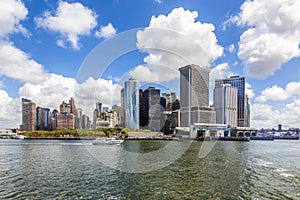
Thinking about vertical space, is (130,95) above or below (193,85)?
below

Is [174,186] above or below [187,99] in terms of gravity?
below

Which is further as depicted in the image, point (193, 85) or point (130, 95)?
point (193, 85)

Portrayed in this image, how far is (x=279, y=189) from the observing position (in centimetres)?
2416

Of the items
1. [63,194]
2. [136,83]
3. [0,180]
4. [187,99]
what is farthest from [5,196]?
[187,99]

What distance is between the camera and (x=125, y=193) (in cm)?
2216

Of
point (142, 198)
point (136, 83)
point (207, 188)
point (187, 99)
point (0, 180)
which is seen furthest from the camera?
point (187, 99)

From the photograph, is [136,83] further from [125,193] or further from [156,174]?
[125,193]

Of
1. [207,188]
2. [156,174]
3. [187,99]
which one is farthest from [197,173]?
[187,99]

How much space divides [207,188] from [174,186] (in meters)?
3.62

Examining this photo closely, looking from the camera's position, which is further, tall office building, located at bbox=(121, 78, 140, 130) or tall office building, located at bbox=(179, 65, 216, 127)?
tall office building, located at bbox=(179, 65, 216, 127)

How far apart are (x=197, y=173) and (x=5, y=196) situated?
Answer: 78.1 ft

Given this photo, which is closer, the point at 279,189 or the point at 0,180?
the point at 279,189

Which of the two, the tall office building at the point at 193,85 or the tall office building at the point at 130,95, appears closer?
the tall office building at the point at 130,95

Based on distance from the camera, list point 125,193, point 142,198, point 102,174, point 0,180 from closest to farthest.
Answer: point 142,198, point 125,193, point 0,180, point 102,174
